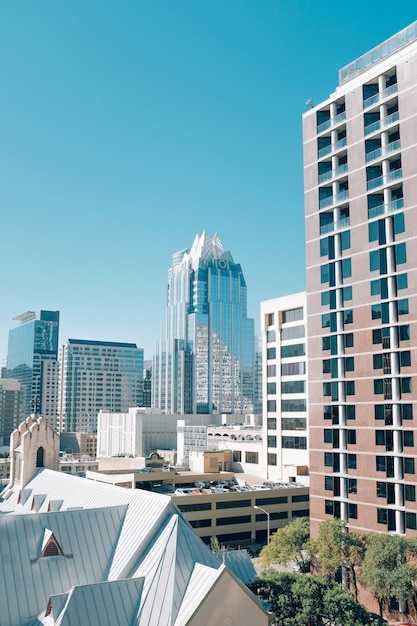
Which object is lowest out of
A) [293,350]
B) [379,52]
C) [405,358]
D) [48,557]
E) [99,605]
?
[99,605]

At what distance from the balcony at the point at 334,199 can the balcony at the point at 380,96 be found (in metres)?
8.82

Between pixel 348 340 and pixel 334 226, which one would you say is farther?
pixel 334 226

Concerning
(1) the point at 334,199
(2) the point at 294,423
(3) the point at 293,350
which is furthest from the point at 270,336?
(1) the point at 334,199

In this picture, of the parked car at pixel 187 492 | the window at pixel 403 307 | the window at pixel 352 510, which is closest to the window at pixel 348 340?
the window at pixel 403 307

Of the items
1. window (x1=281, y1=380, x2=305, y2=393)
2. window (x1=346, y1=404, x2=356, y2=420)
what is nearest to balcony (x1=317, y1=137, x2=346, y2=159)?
window (x1=346, y1=404, x2=356, y2=420)

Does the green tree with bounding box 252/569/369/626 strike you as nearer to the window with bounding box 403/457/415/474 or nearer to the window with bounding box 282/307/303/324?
the window with bounding box 403/457/415/474

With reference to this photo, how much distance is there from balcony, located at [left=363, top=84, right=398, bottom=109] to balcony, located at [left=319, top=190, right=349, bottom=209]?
347 inches

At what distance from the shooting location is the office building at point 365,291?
55.5 m

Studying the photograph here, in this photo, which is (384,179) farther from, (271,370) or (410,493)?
(271,370)

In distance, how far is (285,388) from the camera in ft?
323

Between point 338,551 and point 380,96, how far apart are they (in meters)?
43.4

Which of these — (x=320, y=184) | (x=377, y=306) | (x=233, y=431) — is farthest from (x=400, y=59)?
(x=233, y=431)

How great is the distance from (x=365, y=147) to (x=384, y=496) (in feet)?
111

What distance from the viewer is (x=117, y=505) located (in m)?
42.3
